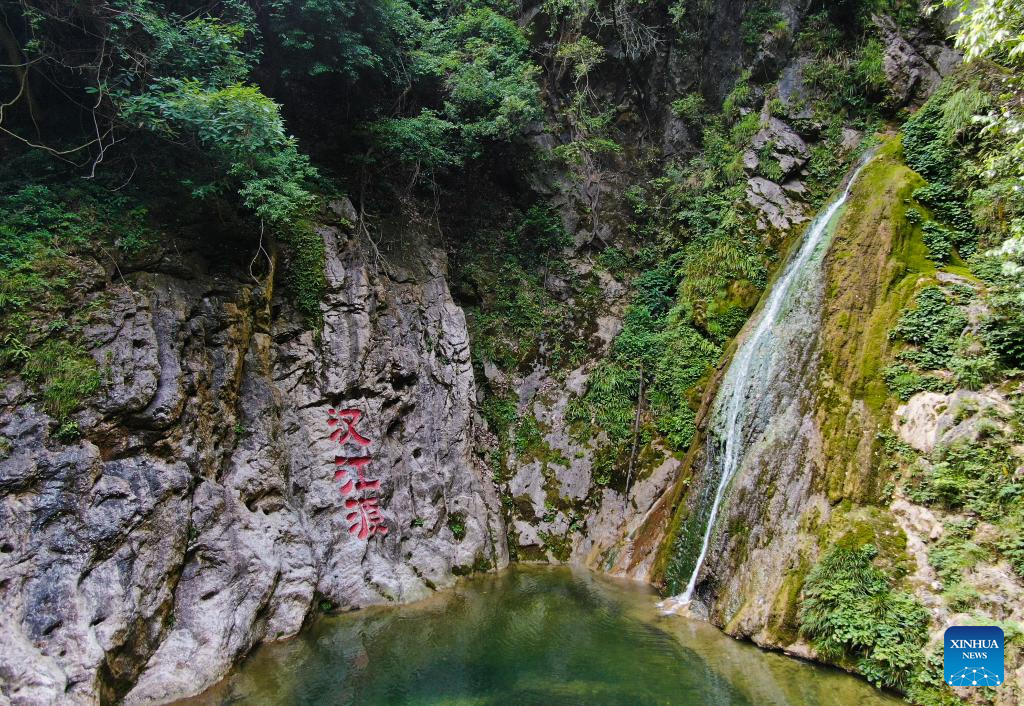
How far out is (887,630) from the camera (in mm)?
5328

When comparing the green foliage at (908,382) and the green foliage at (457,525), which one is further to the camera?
the green foliage at (457,525)

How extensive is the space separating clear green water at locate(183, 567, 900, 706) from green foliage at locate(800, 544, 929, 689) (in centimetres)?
25

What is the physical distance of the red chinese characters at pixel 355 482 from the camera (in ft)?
26.7

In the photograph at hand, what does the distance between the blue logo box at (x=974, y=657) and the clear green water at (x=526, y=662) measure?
591 millimetres

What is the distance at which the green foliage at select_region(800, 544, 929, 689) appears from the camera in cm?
516

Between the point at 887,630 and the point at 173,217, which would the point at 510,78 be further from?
the point at 887,630

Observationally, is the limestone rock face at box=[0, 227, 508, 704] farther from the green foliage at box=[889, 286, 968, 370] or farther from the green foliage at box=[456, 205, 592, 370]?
the green foliage at box=[889, 286, 968, 370]

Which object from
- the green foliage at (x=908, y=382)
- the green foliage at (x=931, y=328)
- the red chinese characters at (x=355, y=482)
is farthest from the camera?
the red chinese characters at (x=355, y=482)

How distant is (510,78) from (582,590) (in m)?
10.3

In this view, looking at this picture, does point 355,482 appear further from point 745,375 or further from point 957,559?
point 957,559

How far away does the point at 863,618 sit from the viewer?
217 inches

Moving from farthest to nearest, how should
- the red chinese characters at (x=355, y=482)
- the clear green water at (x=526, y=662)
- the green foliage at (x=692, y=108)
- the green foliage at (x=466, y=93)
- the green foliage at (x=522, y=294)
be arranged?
the green foliage at (x=692, y=108) < the green foliage at (x=522, y=294) < the green foliage at (x=466, y=93) < the red chinese characters at (x=355, y=482) < the clear green water at (x=526, y=662)

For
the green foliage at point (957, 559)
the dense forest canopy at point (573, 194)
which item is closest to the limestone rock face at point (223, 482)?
the dense forest canopy at point (573, 194)

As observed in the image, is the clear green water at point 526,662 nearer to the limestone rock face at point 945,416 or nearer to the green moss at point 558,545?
the green moss at point 558,545
